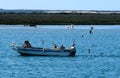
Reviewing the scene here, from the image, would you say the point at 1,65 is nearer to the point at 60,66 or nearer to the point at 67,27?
the point at 60,66

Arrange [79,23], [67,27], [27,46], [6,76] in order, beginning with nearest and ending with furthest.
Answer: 1. [6,76]
2. [27,46]
3. [67,27]
4. [79,23]

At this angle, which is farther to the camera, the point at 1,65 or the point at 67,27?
the point at 67,27

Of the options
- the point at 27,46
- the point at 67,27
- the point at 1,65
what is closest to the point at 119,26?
the point at 67,27

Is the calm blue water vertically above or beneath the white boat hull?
beneath

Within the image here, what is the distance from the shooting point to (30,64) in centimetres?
5594

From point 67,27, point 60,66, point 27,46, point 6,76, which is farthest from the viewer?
point 67,27

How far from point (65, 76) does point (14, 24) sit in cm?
8333

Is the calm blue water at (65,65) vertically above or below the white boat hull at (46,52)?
below

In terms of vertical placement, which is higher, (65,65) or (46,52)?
(46,52)

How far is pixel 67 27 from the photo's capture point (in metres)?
122

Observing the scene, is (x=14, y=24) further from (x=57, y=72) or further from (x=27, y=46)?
(x=57, y=72)

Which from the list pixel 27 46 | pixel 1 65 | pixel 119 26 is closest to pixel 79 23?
pixel 119 26

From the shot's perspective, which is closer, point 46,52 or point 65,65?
point 65,65

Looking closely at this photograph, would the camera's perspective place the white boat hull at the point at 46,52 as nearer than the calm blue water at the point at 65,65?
No
